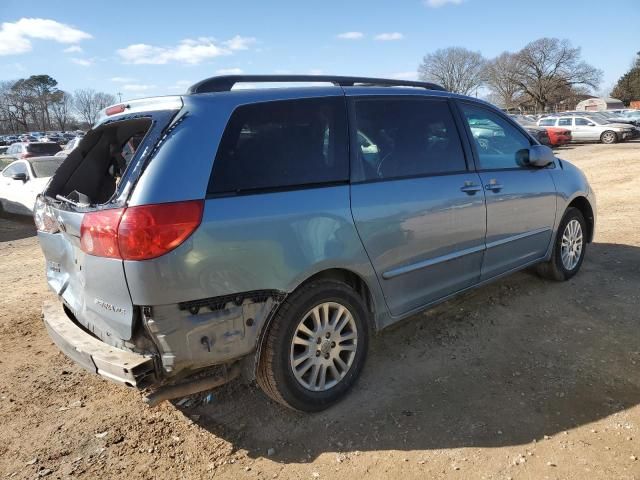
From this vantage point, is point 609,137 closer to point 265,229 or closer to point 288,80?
point 288,80

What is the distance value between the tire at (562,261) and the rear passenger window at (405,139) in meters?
1.72

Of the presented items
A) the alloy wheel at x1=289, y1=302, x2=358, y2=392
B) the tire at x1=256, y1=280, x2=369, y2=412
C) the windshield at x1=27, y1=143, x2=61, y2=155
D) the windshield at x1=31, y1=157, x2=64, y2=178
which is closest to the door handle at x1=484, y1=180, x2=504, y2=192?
the tire at x1=256, y1=280, x2=369, y2=412

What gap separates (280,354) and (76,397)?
1541 millimetres

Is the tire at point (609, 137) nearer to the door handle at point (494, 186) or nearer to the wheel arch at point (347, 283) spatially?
the door handle at point (494, 186)

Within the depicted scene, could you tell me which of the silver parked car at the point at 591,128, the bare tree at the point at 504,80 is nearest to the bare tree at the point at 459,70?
the bare tree at the point at 504,80

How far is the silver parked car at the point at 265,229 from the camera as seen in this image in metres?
2.42

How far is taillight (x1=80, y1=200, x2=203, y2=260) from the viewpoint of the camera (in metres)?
2.32

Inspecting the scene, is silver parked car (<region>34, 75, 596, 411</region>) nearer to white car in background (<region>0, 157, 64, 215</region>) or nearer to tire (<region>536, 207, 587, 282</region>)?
tire (<region>536, 207, 587, 282</region>)

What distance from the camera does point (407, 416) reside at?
2967 mm

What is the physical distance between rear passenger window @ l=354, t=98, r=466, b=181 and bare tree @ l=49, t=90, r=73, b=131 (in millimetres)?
110706

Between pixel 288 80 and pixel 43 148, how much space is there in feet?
65.3

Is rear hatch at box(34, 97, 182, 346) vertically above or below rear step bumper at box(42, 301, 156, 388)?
above

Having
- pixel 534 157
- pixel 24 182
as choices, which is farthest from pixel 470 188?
pixel 24 182

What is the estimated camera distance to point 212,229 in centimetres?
244
